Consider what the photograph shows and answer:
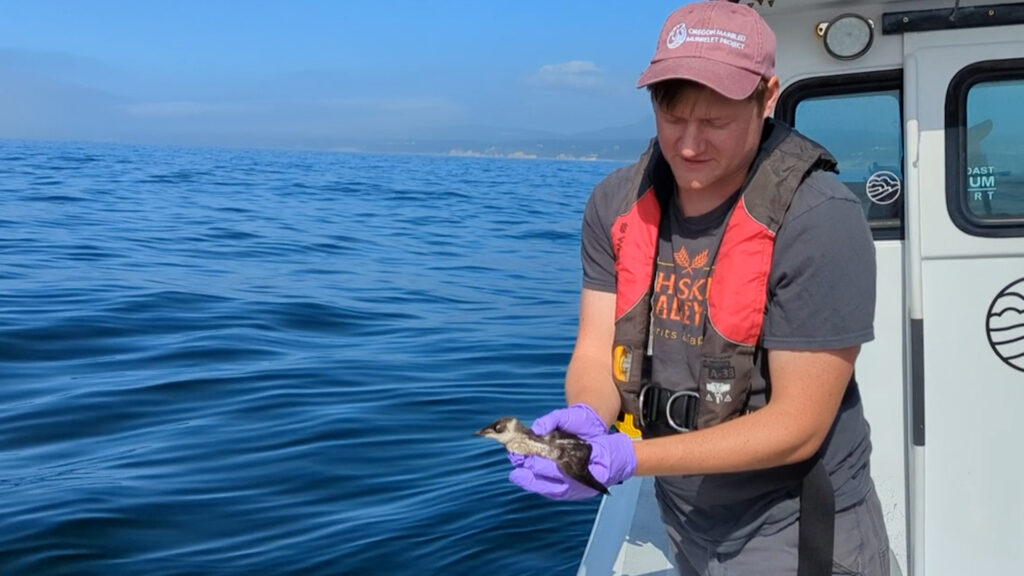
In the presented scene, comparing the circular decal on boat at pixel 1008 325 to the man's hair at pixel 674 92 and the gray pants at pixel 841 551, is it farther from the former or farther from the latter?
the man's hair at pixel 674 92

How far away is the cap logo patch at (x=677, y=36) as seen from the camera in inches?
98.0

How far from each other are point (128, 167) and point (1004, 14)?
4747 cm

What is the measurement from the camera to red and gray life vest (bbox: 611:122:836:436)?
2.53m

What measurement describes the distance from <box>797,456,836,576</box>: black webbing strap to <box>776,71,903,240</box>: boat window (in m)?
2.37

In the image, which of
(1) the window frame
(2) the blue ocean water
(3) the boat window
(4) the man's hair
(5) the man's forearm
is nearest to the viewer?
(4) the man's hair

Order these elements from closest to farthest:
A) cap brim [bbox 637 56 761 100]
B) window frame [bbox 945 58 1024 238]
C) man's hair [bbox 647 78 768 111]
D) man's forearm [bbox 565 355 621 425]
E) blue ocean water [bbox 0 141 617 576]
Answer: cap brim [bbox 637 56 761 100], man's hair [bbox 647 78 768 111], man's forearm [bbox 565 355 621 425], window frame [bbox 945 58 1024 238], blue ocean water [bbox 0 141 617 576]

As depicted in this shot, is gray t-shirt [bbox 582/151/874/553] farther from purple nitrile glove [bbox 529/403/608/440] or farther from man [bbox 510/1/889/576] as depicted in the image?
purple nitrile glove [bbox 529/403/608/440]

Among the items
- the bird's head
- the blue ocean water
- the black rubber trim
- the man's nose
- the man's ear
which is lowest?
the blue ocean water

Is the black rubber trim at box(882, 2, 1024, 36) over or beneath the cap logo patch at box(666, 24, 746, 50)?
over

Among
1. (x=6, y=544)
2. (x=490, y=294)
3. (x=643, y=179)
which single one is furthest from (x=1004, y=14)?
(x=490, y=294)

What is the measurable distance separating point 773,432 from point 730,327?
0.95 ft

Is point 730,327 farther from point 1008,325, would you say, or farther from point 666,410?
point 1008,325

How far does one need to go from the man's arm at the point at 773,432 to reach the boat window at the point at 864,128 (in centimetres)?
246

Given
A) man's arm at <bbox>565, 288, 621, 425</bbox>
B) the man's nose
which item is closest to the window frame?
man's arm at <bbox>565, 288, 621, 425</bbox>
